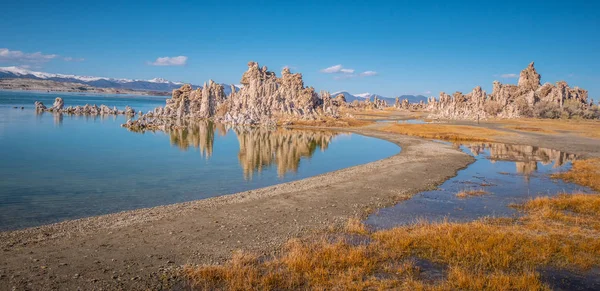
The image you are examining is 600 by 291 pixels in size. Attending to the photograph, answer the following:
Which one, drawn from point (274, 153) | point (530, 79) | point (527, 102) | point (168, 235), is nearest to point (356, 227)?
point (168, 235)

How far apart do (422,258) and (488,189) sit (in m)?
18.1

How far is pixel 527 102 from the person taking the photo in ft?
505

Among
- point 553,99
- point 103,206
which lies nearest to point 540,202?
point 103,206

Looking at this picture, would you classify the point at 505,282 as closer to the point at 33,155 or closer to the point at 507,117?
the point at 33,155

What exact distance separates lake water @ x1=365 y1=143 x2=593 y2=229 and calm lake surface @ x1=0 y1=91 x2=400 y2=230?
1304cm

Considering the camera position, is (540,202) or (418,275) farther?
(540,202)

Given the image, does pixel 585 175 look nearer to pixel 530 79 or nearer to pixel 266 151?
pixel 266 151

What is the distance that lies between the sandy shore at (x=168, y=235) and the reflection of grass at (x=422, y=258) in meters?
1.78

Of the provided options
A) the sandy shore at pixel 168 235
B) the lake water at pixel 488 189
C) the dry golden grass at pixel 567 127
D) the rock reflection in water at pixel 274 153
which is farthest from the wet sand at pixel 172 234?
the dry golden grass at pixel 567 127

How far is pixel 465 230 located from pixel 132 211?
18.0m

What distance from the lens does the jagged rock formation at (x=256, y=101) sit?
126 meters

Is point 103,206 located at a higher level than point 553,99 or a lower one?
lower

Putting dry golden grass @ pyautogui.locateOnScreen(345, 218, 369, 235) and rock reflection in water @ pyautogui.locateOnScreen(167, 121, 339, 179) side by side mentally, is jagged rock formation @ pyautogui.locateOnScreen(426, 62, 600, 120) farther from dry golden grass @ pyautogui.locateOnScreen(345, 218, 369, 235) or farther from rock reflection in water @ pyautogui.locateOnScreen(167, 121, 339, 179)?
dry golden grass @ pyautogui.locateOnScreen(345, 218, 369, 235)

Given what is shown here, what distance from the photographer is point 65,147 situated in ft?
161
